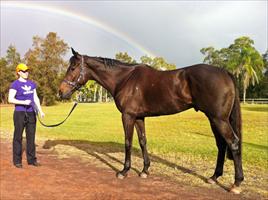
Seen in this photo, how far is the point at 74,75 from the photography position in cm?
691

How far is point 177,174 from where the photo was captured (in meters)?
6.69

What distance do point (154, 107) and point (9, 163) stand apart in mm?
4050

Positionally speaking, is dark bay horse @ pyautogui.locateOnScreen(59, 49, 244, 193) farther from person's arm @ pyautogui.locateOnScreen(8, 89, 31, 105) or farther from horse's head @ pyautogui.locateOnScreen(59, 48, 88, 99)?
person's arm @ pyautogui.locateOnScreen(8, 89, 31, 105)

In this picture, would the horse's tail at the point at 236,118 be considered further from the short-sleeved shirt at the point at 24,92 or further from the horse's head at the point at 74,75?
the short-sleeved shirt at the point at 24,92

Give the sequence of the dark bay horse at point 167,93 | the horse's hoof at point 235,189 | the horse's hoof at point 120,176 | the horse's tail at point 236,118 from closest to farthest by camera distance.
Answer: the horse's hoof at point 235,189 < the dark bay horse at point 167,93 < the horse's tail at point 236,118 < the horse's hoof at point 120,176

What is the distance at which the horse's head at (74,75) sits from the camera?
6.89 metres

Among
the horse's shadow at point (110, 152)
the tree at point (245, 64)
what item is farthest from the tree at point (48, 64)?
the horse's shadow at point (110, 152)

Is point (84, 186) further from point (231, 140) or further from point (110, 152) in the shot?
point (110, 152)

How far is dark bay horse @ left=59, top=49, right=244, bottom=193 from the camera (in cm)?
544

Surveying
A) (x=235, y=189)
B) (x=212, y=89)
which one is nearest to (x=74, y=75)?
(x=212, y=89)

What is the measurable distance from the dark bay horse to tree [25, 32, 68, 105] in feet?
196

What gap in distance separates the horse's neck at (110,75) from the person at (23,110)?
1664 millimetres

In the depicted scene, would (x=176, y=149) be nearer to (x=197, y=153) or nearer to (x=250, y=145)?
(x=197, y=153)

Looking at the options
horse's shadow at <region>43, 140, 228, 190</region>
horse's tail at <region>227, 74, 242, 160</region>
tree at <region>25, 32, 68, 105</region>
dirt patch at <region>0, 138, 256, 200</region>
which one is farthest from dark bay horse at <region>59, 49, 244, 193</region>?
tree at <region>25, 32, 68, 105</region>
